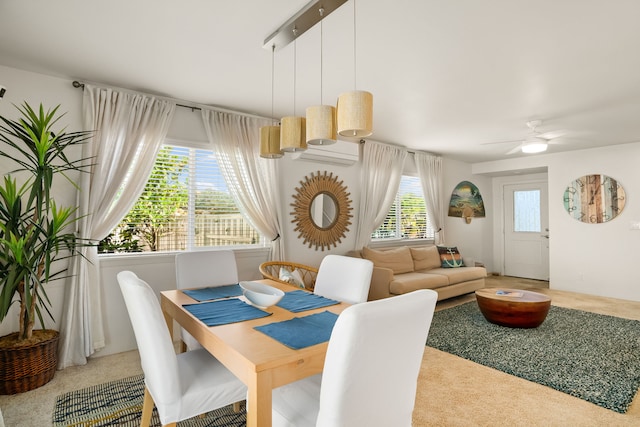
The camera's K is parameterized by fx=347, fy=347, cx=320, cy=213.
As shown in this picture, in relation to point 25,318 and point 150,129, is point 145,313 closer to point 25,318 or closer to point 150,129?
point 25,318

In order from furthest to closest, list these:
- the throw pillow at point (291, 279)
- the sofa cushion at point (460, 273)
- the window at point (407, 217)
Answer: the window at point (407, 217)
the sofa cushion at point (460, 273)
the throw pillow at point (291, 279)

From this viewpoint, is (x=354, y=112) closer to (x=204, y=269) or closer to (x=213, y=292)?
(x=213, y=292)

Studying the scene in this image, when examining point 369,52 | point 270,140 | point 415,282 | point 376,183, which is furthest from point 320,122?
point 376,183

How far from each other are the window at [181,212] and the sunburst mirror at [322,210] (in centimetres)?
78

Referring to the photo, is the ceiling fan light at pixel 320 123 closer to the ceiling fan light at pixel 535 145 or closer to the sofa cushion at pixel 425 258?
the ceiling fan light at pixel 535 145

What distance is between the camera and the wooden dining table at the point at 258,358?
4.29ft

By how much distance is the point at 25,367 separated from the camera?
2477 mm

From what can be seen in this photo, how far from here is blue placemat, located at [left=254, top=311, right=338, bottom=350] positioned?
1527 mm

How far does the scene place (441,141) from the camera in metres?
5.39

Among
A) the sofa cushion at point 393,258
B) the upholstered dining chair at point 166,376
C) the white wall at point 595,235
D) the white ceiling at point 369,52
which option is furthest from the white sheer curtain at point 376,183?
the upholstered dining chair at point 166,376

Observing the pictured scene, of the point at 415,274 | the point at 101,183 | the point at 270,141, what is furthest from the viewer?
the point at 415,274

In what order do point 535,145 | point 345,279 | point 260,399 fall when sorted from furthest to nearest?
point 535,145 < point 345,279 < point 260,399

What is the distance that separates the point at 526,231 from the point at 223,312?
23.5ft

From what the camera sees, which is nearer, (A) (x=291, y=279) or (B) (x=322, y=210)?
(A) (x=291, y=279)
